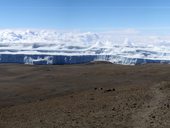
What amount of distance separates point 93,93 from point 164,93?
5.54m

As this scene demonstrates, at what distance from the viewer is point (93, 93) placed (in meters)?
30.2

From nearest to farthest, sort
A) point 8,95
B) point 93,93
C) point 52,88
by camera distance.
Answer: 1. point 93,93
2. point 8,95
3. point 52,88

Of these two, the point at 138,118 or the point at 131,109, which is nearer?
the point at 138,118

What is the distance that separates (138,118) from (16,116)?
294 inches

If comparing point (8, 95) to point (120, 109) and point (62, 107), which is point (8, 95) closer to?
point (62, 107)

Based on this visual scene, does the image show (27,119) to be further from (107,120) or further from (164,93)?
(164,93)

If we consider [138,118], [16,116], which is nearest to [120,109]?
[138,118]

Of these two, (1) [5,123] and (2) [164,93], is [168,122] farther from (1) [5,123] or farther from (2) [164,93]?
(1) [5,123]

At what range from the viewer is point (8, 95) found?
Answer: 140ft

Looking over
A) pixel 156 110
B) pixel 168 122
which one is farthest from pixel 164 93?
pixel 168 122

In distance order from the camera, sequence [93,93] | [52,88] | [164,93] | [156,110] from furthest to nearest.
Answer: [52,88], [93,93], [164,93], [156,110]

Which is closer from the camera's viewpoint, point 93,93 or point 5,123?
point 5,123

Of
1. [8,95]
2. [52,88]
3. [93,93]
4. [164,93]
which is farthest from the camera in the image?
[52,88]

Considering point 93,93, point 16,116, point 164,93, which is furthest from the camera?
point 93,93
